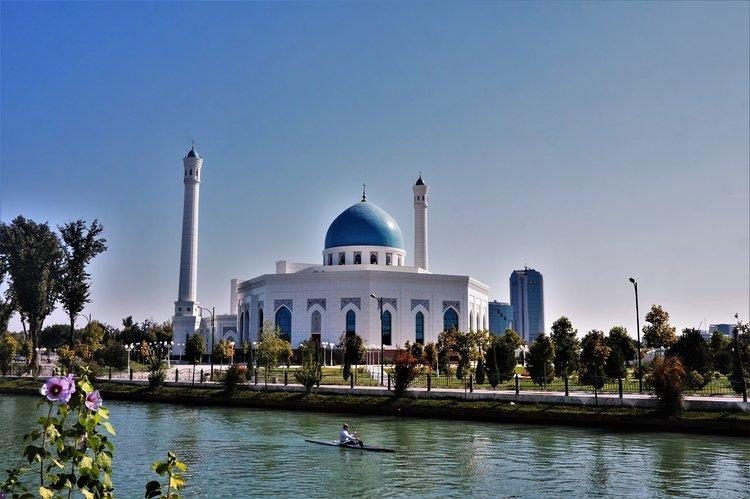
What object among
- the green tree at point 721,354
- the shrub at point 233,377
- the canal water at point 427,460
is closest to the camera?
the canal water at point 427,460

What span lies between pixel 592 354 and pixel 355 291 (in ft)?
101

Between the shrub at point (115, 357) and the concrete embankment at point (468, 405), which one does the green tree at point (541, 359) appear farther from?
the shrub at point (115, 357)

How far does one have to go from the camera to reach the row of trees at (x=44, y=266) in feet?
195

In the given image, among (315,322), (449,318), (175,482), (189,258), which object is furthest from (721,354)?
(189,258)

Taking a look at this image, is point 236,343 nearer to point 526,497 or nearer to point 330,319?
point 330,319

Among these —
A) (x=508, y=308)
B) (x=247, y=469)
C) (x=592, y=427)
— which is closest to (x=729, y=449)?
(x=592, y=427)

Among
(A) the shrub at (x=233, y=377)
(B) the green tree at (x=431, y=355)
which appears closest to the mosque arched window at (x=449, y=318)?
(B) the green tree at (x=431, y=355)

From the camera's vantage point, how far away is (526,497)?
1778 cm

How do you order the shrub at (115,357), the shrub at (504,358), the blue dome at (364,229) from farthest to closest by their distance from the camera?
the blue dome at (364,229) → the shrub at (115,357) → the shrub at (504,358)

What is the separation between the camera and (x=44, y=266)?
60188 mm

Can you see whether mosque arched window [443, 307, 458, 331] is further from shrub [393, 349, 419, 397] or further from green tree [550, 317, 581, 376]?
shrub [393, 349, 419, 397]

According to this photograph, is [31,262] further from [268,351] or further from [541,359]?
[541,359]

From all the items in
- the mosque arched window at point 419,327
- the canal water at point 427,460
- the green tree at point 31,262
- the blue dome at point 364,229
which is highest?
the blue dome at point 364,229

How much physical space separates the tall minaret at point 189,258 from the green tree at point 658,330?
4886 cm
